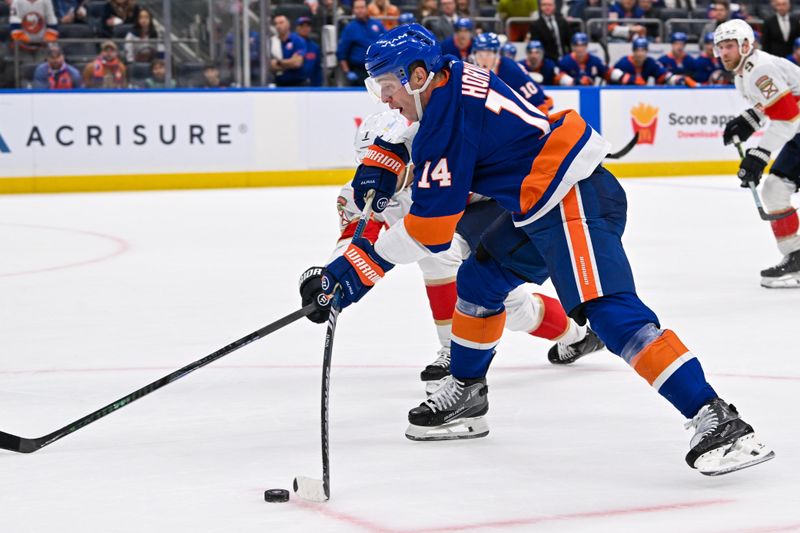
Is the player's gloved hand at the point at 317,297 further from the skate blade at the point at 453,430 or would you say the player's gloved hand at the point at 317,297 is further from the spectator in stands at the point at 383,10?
the spectator in stands at the point at 383,10

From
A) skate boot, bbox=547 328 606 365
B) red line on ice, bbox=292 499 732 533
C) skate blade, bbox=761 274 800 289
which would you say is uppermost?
red line on ice, bbox=292 499 732 533

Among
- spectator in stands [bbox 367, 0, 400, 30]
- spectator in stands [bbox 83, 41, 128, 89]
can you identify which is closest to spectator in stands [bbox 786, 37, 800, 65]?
spectator in stands [bbox 367, 0, 400, 30]

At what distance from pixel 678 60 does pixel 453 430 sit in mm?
10249

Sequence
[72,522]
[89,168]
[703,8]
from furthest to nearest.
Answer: [703,8], [89,168], [72,522]

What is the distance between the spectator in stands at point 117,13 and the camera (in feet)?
35.8

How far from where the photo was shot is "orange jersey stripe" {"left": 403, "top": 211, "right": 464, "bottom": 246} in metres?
3.10

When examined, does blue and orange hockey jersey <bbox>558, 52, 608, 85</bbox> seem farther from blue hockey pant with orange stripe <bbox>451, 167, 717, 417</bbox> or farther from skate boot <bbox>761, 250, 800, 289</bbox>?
blue hockey pant with orange stripe <bbox>451, 167, 717, 417</bbox>

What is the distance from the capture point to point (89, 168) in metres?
10.7

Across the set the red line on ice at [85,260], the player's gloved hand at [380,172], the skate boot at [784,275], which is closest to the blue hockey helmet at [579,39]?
the red line on ice at [85,260]

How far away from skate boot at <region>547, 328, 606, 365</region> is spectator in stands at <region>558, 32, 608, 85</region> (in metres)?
8.37

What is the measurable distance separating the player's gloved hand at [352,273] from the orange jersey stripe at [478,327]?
0.42 metres

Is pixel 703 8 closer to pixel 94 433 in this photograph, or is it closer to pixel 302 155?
pixel 302 155

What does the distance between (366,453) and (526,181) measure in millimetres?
783

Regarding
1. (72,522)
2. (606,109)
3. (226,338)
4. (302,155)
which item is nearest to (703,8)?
(606,109)
